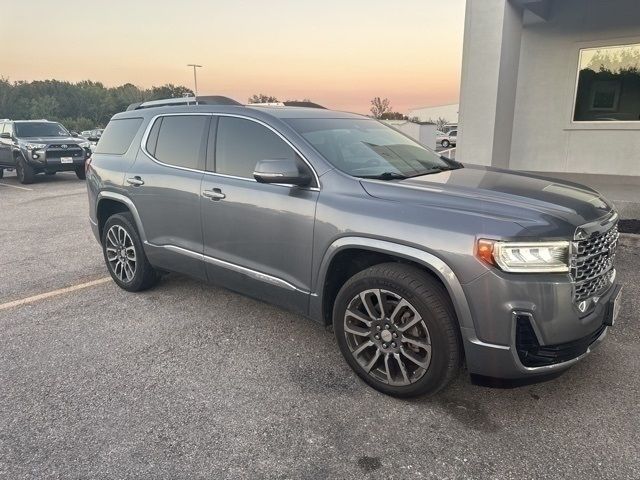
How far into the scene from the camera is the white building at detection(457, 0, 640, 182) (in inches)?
317

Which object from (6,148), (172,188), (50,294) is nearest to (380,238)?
(172,188)

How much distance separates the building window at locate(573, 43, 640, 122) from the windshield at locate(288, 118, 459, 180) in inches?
288

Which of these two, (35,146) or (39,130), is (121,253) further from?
(39,130)

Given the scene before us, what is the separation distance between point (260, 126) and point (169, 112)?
49.8 inches

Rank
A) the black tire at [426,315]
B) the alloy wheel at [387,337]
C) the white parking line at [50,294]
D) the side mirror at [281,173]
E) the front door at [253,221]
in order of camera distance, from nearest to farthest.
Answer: the black tire at [426,315]
the alloy wheel at [387,337]
the side mirror at [281,173]
the front door at [253,221]
the white parking line at [50,294]

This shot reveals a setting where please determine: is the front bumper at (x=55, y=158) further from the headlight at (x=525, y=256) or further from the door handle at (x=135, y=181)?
the headlight at (x=525, y=256)

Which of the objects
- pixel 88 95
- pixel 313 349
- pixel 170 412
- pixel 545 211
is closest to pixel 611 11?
pixel 545 211

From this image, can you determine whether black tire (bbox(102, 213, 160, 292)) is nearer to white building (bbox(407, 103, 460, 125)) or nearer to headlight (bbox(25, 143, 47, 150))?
headlight (bbox(25, 143, 47, 150))

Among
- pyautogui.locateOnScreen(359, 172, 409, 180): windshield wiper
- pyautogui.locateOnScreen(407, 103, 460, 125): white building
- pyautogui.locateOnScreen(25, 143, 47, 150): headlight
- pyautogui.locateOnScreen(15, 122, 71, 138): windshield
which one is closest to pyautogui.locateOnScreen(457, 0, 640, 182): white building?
pyautogui.locateOnScreen(359, 172, 409, 180): windshield wiper

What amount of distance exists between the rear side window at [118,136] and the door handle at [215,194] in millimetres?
1436

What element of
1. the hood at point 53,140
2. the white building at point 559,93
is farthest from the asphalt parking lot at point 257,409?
the hood at point 53,140

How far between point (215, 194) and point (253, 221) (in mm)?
462

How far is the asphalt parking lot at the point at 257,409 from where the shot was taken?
233 cm

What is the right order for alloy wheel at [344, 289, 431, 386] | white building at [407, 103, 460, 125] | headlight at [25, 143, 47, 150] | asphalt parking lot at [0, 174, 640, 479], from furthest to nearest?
1. white building at [407, 103, 460, 125]
2. headlight at [25, 143, 47, 150]
3. alloy wheel at [344, 289, 431, 386]
4. asphalt parking lot at [0, 174, 640, 479]
